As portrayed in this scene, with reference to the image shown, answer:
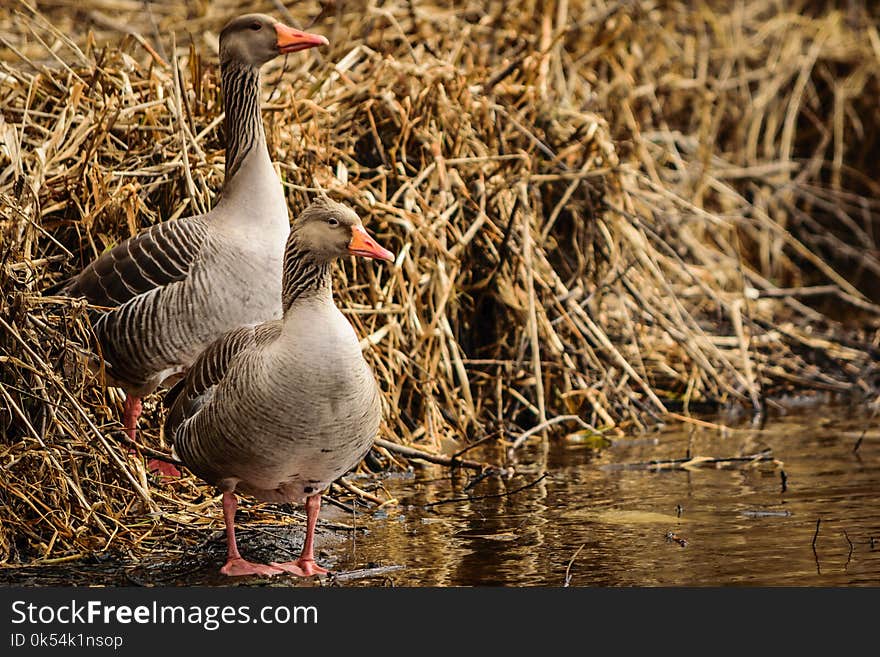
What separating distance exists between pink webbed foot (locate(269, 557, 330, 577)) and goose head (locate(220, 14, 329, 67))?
2.53m

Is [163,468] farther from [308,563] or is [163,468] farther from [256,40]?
[256,40]

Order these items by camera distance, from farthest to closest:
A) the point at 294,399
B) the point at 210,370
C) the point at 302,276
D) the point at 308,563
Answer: the point at 210,370, the point at 308,563, the point at 302,276, the point at 294,399

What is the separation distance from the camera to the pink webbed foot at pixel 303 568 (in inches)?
199

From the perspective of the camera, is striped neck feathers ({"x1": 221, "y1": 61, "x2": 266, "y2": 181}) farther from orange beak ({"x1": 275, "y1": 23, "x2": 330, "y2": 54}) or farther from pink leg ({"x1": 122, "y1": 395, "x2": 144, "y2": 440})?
pink leg ({"x1": 122, "y1": 395, "x2": 144, "y2": 440})

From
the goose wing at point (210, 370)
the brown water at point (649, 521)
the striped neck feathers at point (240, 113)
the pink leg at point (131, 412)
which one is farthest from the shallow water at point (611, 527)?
the striped neck feathers at point (240, 113)

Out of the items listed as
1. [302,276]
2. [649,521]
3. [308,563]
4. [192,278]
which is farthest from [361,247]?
[649,521]

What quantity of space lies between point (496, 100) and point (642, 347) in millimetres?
1857

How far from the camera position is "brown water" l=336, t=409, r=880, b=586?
16.6 feet

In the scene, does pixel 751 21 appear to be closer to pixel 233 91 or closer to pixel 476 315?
pixel 476 315

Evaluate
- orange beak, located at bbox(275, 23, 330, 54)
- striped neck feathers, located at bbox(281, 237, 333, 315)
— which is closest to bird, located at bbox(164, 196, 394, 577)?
striped neck feathers, located at bbox(281, 237, 333, 315)

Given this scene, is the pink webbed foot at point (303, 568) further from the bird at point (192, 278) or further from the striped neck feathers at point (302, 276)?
the bird at point (192, 278)

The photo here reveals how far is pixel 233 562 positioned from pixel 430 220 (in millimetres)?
3404

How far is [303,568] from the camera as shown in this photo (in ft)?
16.6

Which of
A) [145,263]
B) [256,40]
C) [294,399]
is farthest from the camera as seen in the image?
[256,40]
